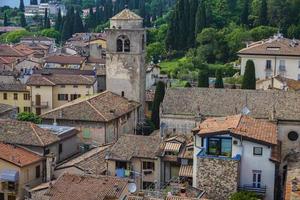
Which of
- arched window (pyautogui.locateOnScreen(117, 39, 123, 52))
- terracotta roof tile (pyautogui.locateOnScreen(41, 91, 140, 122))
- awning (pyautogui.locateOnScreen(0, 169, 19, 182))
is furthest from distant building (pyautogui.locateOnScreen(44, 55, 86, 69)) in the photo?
awning (pyautogui.locateOnScreen(0, 169, 19, 182))

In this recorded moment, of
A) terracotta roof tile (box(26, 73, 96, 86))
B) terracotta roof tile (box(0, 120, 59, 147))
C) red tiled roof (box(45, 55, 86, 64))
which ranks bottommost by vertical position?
terracotta roof tile (box(0, 120, 59, 147))

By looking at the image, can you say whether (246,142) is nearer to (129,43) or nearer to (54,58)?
(129,43)

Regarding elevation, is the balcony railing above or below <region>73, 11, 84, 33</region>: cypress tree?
below

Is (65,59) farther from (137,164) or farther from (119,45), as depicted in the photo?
(137,164)

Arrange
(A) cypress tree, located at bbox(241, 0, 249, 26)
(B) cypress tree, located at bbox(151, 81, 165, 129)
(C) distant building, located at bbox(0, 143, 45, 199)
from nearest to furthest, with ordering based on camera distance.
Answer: (C) distant building, located at bbox(0, 143, 45, 199) → (B) cypress tree, located at bbox(151, 81, 165, 129) → (A) cypress tree, located at bbox(241, 0, 249, 26)

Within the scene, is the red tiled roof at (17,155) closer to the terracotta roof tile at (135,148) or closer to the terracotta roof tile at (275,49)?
the terracotta roof tile at (135,148)

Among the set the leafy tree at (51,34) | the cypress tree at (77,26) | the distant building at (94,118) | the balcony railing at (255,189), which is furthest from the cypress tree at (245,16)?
the balcony railing at (255,189)

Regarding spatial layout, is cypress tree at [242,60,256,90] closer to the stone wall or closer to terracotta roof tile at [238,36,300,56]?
terracotta roof tile at [238,36,300,56]
